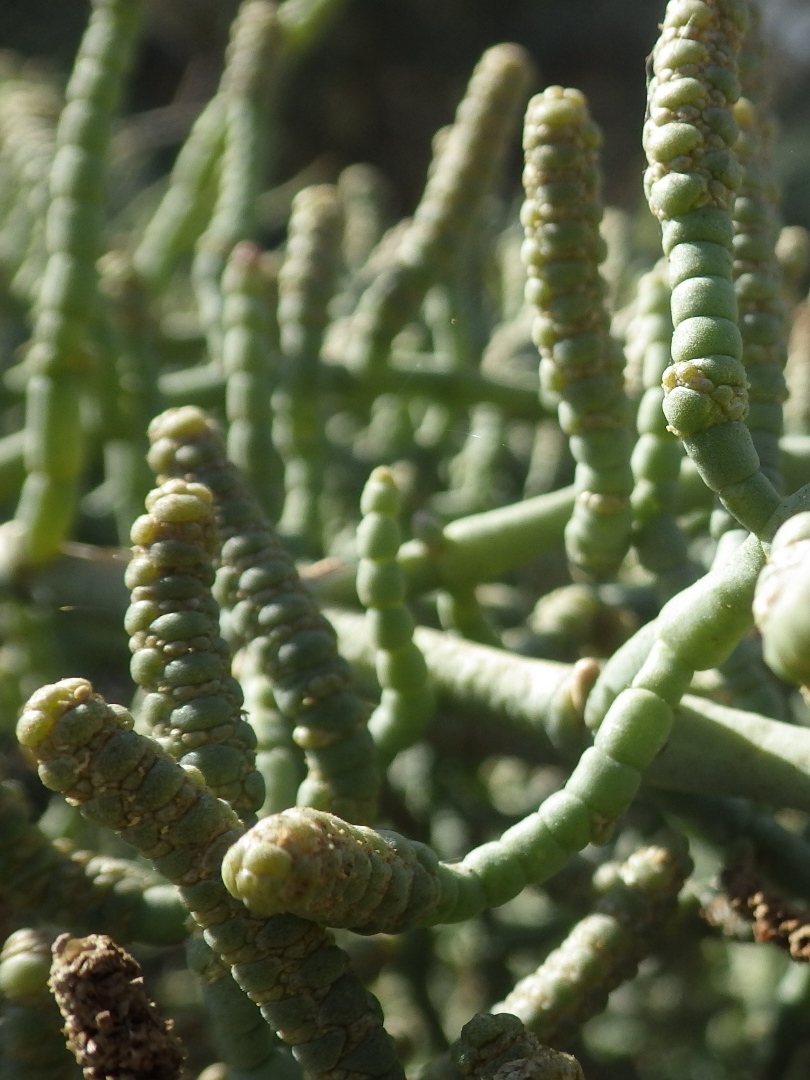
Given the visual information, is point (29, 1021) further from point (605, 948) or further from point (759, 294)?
point (759, 294)

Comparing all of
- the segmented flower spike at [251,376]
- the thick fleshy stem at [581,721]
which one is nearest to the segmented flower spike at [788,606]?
the thick fleshy stem at [581,721]

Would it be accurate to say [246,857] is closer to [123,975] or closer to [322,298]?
[123,975]

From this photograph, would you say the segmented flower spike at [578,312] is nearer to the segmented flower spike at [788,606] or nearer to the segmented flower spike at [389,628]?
the segmented flower spike at [389,628]

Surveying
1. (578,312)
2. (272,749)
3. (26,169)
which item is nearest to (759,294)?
(578,312)

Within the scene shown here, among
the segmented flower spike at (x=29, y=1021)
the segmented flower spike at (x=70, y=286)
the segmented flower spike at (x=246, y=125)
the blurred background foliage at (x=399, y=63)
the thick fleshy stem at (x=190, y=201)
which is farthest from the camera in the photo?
the blurred background foliage at (x=399, y=63)

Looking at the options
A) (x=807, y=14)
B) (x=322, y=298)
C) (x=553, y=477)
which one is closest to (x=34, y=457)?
(x=322, y=298)

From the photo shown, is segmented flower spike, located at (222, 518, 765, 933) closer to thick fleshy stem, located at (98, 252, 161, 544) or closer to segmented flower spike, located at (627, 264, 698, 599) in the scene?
segmented flower spike, located at (627, 264, 698, 599)
